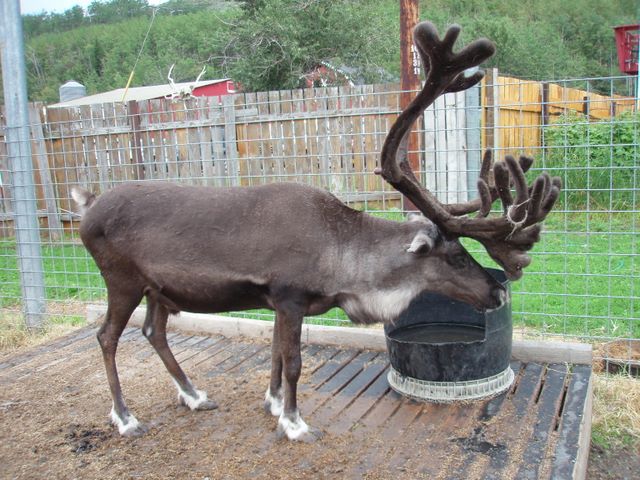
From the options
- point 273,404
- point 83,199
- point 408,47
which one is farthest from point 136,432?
point 408,47

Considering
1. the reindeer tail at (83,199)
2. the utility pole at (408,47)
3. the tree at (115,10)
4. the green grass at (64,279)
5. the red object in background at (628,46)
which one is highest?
the tree at (115,10)

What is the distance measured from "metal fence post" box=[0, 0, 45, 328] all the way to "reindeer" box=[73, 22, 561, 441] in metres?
3.16

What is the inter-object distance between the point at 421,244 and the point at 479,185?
0.49m

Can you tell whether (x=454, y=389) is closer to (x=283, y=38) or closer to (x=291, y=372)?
(x=291, y=372)

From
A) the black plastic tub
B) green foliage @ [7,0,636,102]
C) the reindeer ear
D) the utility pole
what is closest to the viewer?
the reindeer ear

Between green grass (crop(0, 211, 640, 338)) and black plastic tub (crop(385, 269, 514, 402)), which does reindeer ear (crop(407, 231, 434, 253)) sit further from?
green grass (crop(0, 211, 640, 338))

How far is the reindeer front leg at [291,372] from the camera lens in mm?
3795

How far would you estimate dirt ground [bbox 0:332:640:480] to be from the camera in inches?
142

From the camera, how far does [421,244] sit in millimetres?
3742

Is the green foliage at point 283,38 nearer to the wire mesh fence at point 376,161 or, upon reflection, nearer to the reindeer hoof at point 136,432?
the wire mesh fence at point 376,161

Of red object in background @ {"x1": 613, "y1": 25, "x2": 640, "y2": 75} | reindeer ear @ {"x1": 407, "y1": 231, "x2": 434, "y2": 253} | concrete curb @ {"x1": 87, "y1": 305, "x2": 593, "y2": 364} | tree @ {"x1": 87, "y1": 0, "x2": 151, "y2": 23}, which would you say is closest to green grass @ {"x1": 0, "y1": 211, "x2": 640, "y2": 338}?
concrete curb @ {"x1": 87, "y1": 305, "x2": 593, "y2": 364}

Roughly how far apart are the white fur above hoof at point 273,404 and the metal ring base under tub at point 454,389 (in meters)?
0.88

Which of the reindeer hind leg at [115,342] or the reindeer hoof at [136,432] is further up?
the reindeer hind leg at [115,342]

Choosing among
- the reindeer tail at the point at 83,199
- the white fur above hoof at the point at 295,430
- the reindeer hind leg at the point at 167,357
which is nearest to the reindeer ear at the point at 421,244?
the white fur above hoof at the point at 295,430
